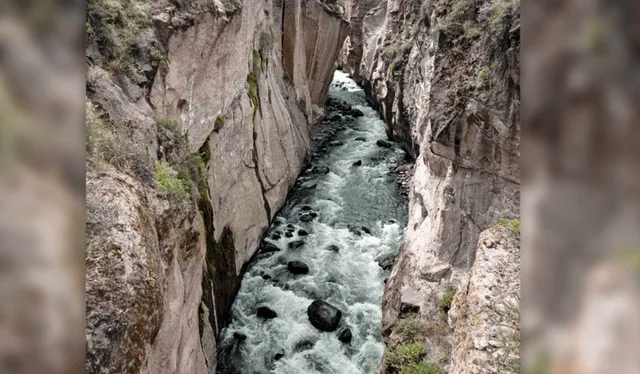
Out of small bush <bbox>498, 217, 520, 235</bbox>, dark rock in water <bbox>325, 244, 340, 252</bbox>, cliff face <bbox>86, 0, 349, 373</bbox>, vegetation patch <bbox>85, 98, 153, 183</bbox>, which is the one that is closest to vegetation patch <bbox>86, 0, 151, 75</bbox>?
cliff face <bbox>86, 0, 349, 373</bbox>

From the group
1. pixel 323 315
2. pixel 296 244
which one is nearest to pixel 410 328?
pixel 323 315

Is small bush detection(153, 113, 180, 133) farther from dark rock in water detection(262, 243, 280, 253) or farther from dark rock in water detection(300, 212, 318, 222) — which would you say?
dark rock in water detection(300, 212, 318, 222)

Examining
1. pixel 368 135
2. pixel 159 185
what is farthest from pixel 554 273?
pixel 368 135

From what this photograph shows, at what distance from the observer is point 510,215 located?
9.20 metres

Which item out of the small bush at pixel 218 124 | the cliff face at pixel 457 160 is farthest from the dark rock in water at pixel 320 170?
the small bush at pixel 218 124

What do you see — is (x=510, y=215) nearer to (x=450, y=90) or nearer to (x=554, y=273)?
(x=450, y=90)

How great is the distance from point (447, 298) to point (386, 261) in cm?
435

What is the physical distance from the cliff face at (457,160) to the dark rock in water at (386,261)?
142 centimetres

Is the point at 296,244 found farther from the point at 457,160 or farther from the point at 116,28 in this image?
the point at 116,28

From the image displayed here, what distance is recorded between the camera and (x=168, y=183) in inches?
253

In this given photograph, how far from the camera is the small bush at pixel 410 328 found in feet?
31.2

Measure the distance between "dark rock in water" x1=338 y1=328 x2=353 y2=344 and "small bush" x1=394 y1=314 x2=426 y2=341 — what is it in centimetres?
171

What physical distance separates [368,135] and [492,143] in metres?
14.5

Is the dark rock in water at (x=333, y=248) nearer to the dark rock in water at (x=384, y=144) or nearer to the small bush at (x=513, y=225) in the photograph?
the small bush at (x=513, y=225)
